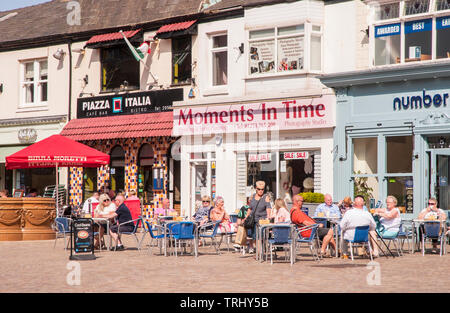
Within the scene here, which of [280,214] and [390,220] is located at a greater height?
[280,214]

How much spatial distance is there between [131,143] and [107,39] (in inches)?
151

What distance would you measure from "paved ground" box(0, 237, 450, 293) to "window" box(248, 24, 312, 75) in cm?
875

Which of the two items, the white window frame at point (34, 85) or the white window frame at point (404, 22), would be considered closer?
the white window frame at point (404, 22)

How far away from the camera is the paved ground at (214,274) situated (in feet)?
37.7

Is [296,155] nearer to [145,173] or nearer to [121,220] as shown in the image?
[145,173]

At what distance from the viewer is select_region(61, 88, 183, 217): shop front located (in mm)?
27703

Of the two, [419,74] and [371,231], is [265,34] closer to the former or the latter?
[419,74]

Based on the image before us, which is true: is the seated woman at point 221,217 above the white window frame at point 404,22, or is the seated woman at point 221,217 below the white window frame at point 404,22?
below

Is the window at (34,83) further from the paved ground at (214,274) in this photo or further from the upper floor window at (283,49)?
the paved ground at (214,274)

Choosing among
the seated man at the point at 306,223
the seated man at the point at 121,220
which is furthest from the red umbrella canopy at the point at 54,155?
the seated man at the point at 306,223

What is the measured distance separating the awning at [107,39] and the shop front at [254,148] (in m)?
3.43

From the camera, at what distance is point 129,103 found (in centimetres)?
2883

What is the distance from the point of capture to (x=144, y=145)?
28531 millimetres

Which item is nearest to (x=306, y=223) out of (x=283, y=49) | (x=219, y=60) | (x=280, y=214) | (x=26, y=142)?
(x=280, y=214)
